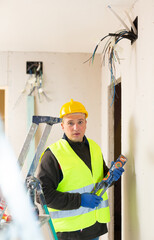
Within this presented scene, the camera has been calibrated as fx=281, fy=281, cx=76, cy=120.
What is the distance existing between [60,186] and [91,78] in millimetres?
1988

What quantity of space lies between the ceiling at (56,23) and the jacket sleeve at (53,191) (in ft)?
4.06

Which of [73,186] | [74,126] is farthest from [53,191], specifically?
[74,126]

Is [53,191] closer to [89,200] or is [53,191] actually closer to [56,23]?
Answer: [89,200]

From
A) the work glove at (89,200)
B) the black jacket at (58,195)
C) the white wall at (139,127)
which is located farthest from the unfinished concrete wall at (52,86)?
the work glove at (89,200)

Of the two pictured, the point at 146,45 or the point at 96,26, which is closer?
the point at 146,45

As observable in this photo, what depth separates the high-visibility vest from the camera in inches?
77.4

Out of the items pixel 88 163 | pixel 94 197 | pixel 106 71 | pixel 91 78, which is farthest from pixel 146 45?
pixel 91 78

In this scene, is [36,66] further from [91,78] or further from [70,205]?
[70,205]

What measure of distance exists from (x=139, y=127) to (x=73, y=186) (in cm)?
62

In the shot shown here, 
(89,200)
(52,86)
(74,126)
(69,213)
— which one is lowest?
(69,213)

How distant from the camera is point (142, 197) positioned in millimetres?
1869

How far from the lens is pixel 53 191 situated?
1867 millimetres

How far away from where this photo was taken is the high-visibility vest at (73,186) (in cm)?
196

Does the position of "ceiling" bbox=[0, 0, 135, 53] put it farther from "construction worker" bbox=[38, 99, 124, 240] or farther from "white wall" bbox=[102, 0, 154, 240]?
"construction worker" bbox=[38, 99, 124, 240]
